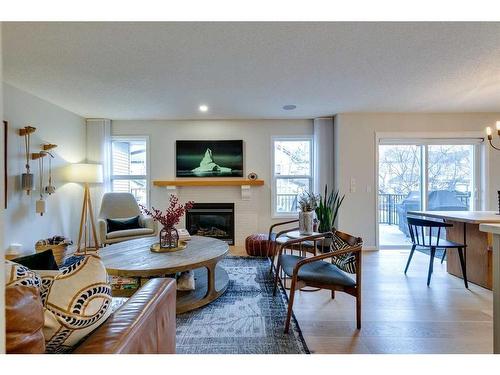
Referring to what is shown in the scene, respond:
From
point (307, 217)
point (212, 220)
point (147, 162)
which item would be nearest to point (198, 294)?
point (307, 217)

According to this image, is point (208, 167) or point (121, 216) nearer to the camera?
point (121, 216)

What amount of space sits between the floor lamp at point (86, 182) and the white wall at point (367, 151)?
3.98 meters

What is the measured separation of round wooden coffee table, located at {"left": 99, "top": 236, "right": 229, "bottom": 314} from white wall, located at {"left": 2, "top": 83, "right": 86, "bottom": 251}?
5.57 ft

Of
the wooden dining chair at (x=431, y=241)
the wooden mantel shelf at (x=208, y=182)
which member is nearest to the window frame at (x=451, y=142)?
the wooden dining chair at (x=431, y=241)

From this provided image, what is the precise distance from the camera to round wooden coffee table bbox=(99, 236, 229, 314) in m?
2.01

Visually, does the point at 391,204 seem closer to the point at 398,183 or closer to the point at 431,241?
the point at 398,183

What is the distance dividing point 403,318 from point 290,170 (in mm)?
3124

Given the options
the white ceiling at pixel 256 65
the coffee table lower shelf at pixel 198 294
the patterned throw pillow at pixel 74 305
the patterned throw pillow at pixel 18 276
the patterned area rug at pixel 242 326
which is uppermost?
the white ceiling at pixel 256 65

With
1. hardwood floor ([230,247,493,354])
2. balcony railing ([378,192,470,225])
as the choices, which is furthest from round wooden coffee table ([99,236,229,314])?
balcony railing ([378,192,470,225])

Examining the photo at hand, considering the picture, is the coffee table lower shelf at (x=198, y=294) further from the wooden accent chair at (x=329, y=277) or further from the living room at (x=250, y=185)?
the wooden accent chair at (x=329, y=277)

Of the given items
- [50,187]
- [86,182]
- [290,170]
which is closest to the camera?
[50,187]

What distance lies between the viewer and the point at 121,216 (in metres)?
4.21

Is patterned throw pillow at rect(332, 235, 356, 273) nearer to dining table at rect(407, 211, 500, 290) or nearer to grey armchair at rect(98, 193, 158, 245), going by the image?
dining table at rect(407, 211, 500, 290)

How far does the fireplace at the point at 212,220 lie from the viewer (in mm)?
4746
